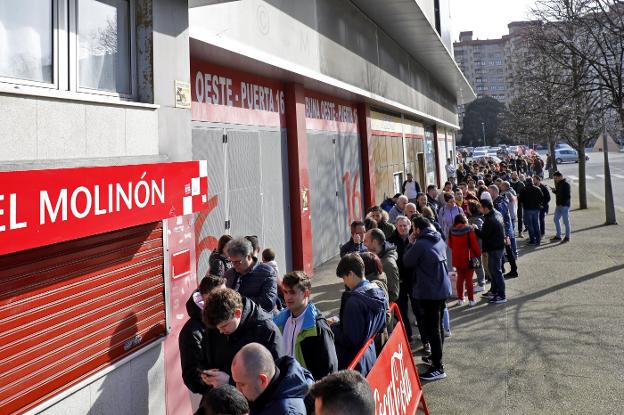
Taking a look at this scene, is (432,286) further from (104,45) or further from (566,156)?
(566,156)

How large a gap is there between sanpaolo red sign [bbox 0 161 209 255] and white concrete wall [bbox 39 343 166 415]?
1.23 meters

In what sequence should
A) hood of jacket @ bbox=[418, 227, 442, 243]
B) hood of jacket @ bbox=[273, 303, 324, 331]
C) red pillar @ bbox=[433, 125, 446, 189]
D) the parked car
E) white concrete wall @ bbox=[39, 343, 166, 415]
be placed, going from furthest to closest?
the parked car
red pillar @ bbox=[433, 125, 446, 189]
hood of jacket @ bbox=[418, 227, 442, 243]
white concrete wall @ bbox=[39, 343, 166, 415]
hood of jacket @ bbox=[273, 303, 324, 331]

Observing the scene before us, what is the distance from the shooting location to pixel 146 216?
410 centimetres

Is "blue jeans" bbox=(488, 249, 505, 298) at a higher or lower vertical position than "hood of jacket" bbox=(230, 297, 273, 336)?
lower

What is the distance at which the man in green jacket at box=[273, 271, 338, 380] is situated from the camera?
348 centimetres

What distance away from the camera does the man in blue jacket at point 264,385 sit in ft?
8.42

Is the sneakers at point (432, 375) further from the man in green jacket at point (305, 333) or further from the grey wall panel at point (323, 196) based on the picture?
the grey wall panel at point (323, 196)

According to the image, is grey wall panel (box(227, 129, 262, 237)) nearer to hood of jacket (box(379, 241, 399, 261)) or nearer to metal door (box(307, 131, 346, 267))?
metal door (box(307, 131, 346, 267))

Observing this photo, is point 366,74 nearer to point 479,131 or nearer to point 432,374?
point 432,374

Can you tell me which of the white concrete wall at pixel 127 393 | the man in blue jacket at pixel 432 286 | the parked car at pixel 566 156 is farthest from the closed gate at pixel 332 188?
the parked car at pixel 566 156

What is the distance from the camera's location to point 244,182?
8.19 metres

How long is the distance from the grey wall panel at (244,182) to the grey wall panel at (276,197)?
9.8 inches

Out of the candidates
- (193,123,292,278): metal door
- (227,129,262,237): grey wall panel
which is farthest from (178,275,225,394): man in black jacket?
(227,129,262,237): grey wall panel

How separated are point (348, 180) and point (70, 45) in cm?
997
